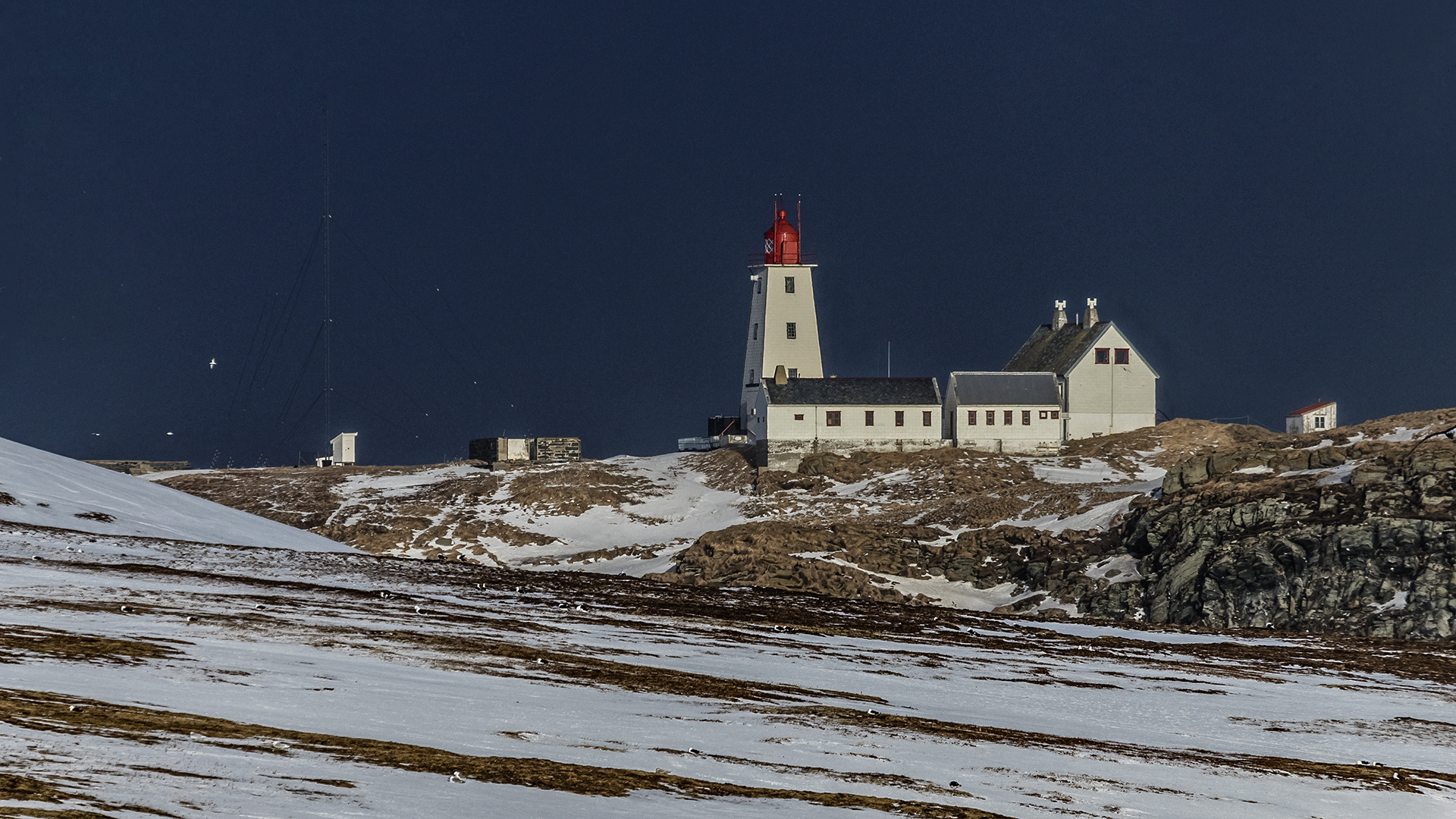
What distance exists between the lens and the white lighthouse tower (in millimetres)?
78375

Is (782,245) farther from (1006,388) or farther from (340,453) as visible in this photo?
(340,453)

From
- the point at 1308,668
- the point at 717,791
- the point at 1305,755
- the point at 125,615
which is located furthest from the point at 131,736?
the point at 1308,668

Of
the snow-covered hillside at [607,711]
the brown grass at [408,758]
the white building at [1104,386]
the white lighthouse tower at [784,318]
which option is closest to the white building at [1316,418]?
the white building at [1104,386]

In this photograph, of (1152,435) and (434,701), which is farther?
(1152,435)

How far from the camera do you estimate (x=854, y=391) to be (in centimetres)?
7312

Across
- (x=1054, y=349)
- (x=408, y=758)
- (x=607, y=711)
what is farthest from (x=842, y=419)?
(x=408, y=758)

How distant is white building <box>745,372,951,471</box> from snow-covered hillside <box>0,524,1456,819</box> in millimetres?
43595

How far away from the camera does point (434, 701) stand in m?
14.7

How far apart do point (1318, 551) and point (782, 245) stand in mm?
47554

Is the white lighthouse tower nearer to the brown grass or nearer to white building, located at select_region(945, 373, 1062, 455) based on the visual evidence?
white building, located at select_region(945, 373, 1062, 455)

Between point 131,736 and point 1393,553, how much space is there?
33.9 metres

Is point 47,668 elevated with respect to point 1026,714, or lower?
elevated

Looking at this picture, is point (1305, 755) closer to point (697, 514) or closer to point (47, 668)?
point (47, 668)

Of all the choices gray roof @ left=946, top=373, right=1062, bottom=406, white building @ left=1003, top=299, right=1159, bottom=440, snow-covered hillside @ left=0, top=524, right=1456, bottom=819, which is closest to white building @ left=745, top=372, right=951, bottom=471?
gray roof @ left=946, top=373, right=1062, bottom=406
